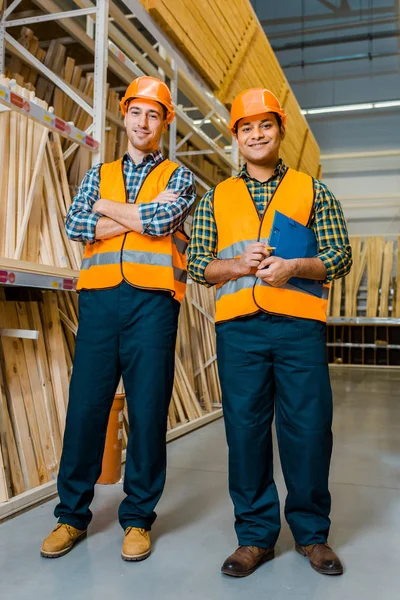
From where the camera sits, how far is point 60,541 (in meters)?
2.63

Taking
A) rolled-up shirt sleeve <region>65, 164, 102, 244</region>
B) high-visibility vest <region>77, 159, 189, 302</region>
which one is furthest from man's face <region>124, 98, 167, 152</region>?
rolled-up shirt sleeve <region>65, 164, 102, 244</region>

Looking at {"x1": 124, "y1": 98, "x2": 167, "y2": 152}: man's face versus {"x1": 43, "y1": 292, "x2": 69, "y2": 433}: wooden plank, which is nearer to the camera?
{"x1": 124, "y1": 98, "x2": 167, "y2": 152}: man's face

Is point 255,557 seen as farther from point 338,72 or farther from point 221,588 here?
point 338,72

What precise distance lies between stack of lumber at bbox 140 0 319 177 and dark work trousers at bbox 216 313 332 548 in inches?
151

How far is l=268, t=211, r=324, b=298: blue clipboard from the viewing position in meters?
2.46

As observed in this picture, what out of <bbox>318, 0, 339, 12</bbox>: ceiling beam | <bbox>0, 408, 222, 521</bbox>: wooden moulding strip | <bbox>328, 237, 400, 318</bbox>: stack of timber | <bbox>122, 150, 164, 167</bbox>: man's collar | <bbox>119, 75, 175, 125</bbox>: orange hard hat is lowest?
<bbox>328, 237, 400, 318</bbox>: stack of timber

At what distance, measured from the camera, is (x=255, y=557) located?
252 centimetres

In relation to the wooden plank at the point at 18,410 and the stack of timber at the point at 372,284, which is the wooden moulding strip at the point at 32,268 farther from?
the stack of timber at the point at 372,284

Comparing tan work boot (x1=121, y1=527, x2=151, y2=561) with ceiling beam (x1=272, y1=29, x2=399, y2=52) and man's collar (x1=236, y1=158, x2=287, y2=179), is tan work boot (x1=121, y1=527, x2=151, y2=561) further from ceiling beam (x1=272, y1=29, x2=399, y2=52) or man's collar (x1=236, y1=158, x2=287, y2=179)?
ceiling beam (x1=272, y1=29, x2=399, y2=52)

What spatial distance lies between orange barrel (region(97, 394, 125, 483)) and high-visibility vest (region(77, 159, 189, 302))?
4.25ft

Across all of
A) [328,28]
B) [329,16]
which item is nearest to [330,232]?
[328,28]

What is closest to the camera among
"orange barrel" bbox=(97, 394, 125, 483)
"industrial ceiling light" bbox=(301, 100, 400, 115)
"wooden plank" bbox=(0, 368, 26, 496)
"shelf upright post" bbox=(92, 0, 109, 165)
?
"wooden plank" bbox=(0, 368, 26, 496)

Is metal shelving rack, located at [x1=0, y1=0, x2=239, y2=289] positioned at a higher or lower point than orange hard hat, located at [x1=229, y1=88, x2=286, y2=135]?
higher

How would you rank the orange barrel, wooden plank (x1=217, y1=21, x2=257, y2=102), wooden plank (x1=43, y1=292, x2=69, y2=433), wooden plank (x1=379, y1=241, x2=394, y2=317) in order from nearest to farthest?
the orange barrel, wooden plank (x1=43, y1=292, x2=69, y2=433), wooden plank (x1=217, y1=21, x2=257, y2=102), wooden plank (x1=379, y1=241, x2=394, y2=317)
